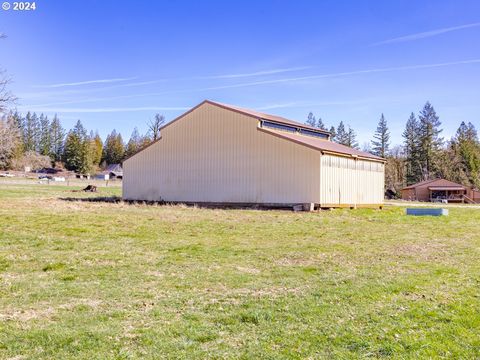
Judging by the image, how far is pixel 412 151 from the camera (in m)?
77.1

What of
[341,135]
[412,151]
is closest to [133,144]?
[341,135]

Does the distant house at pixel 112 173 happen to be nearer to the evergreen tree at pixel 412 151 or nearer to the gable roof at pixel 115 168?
the gable roof at pixel 115 168

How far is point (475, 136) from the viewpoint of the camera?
83.8m

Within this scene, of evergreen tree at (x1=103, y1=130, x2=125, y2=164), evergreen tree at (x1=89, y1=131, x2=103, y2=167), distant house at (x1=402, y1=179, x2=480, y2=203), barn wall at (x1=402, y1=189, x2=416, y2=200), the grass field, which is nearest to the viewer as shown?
the grass field

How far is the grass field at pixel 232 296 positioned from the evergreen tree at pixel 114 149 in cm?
10326

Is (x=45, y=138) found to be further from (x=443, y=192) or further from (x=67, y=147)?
(x=443, y=192)

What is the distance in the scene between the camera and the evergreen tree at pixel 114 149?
11238cm

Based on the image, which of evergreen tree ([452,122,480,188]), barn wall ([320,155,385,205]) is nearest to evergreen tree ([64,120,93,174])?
evergreen tree ([452,122,480,188])

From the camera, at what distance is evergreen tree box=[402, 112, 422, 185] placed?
7583cm

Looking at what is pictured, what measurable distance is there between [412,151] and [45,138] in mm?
→ 84425

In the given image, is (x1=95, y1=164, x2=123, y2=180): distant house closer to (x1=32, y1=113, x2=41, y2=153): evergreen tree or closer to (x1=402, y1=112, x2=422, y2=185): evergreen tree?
(x1=32, y1=113, x2=41, y2=153): evergreen tree

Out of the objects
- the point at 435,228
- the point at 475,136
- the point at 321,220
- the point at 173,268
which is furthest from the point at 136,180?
the point at 475,136

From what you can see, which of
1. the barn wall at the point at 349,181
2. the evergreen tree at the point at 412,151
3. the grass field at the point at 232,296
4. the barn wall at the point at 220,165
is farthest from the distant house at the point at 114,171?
the grass field at the point at 232,296

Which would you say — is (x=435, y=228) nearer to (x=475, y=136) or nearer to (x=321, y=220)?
(x=321, y=220)
